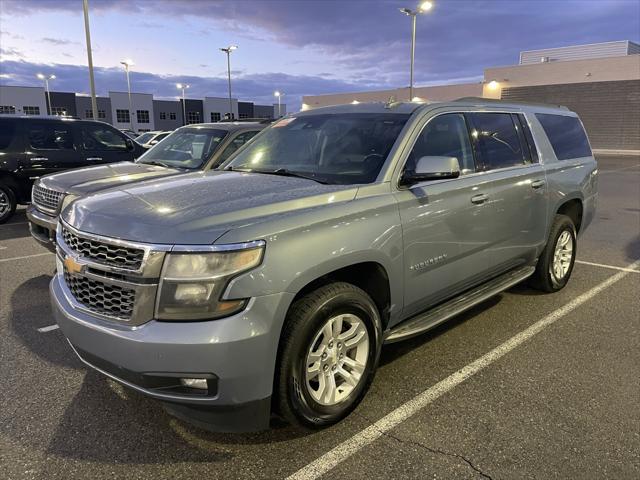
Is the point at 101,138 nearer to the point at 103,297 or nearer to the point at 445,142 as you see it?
the point at 445,142

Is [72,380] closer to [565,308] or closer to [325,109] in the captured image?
[325,109]

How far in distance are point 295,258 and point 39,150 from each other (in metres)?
8.79

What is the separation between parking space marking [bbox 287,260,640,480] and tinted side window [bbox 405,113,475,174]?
4.84ft

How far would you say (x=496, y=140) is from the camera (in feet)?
14.9

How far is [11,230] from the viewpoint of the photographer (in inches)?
353

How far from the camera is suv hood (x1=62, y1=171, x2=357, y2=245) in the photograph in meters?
2.56

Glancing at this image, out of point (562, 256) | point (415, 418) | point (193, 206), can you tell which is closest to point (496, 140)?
point (562, 256)

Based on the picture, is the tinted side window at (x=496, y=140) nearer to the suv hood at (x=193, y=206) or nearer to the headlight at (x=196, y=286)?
the suv hood at (x=193, y=206)

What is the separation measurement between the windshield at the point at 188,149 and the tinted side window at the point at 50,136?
2.95 meters

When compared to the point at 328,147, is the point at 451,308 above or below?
below

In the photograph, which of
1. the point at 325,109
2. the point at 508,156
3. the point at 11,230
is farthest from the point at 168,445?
the point at 11,230

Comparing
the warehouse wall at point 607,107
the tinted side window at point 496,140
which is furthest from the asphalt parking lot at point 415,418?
the warehouse wall at point 607,107

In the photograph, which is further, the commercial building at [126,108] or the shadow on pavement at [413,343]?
the commercial building at [126,108]

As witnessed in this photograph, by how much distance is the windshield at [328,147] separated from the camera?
357 centimetres
